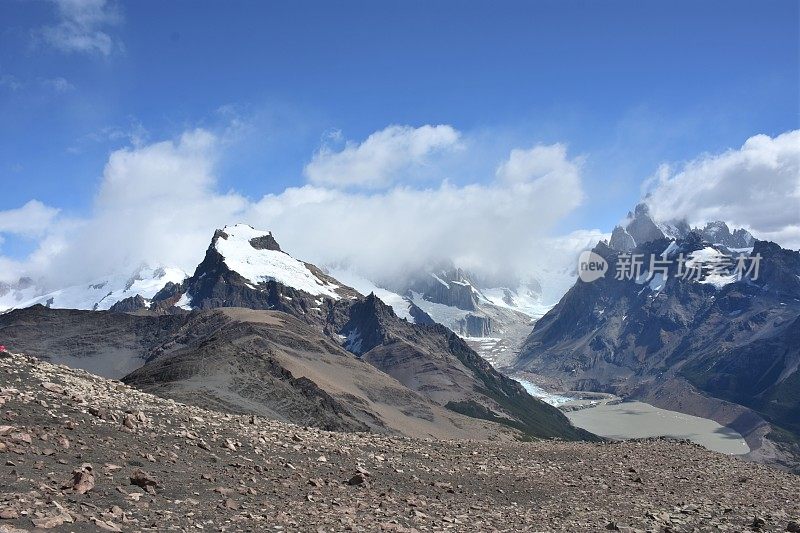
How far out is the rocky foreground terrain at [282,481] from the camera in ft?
73.3

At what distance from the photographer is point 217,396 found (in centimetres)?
9481

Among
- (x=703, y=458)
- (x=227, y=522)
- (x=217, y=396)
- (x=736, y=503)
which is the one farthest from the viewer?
(x=217, y=396)

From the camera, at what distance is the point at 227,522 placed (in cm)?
2227

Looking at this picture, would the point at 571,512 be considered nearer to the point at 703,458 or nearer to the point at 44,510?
the point at 44,510

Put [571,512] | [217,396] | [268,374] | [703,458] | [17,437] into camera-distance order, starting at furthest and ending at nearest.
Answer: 1. [268,374]
2. [217,396]
3. [703,458]
4. [571,512]
5. [17,437]

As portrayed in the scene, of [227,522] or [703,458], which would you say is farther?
[703,458]

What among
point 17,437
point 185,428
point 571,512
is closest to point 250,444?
point 185,428

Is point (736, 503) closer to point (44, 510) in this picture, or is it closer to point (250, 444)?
point (250, 444)

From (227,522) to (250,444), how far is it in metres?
11.1

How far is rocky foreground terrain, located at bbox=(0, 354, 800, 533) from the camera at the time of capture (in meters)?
22.3

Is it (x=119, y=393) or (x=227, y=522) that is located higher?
(x=119, y=393)

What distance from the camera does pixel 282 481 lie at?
A: 1128 inches

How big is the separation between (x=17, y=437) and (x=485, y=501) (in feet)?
66.5

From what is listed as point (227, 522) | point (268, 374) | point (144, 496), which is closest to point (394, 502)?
point (227, 522)
